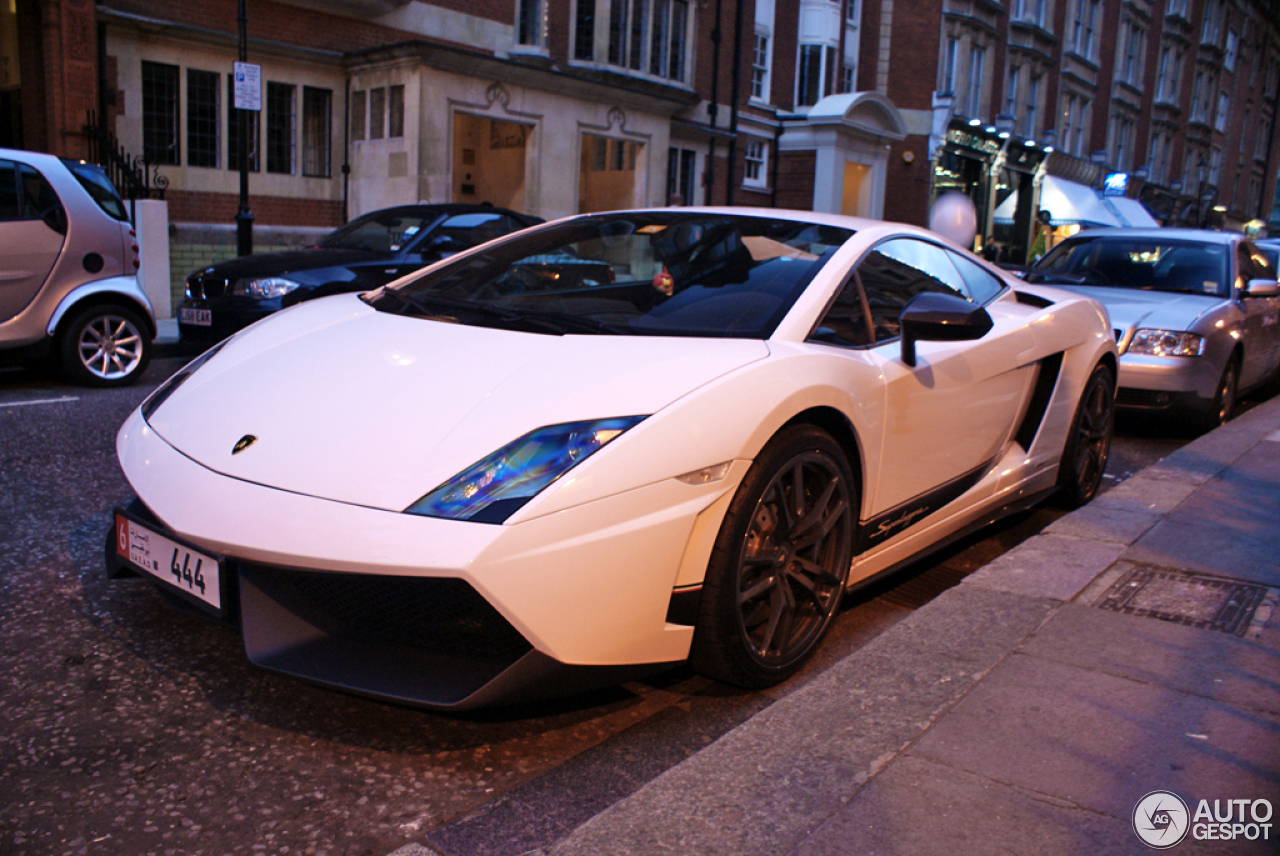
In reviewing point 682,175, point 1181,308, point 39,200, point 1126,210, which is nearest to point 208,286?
point 39,200

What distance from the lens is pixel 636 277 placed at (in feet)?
11.3

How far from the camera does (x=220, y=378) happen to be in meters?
3.00

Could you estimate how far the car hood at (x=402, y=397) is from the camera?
2.37 metres

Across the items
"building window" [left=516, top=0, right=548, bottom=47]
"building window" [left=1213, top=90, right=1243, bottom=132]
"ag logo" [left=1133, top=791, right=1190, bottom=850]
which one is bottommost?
"ag logo" [left=1133, top=791, right=1190, bottom=850]

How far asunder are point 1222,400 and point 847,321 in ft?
18.6

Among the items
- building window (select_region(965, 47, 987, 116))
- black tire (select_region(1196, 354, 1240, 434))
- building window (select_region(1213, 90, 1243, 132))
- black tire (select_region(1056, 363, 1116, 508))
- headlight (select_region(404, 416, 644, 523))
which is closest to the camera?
headlight (select_region(404, 416, 644, 523))

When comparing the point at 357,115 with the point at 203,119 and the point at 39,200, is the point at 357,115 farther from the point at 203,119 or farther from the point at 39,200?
the point at 39,200

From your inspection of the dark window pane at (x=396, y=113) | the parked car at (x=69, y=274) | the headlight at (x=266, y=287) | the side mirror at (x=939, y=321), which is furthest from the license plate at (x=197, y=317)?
the dark window pane at (x=396, y=113)

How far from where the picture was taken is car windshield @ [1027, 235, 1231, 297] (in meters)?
8.14

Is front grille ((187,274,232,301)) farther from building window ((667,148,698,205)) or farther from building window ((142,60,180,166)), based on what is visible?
building window ((667,148,698,205))

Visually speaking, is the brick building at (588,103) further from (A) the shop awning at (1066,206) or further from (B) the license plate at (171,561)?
(B) the license plate at (171,561)

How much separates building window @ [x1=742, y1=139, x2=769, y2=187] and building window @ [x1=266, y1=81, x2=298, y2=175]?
12.4 metres

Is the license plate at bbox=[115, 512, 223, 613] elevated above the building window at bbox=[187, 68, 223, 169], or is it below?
A: below

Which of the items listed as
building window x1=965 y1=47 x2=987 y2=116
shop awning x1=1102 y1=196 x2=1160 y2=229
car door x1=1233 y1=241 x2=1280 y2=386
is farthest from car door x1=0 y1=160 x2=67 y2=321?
shop awning x1=1102 y1=196 x2=1160 y2=229
